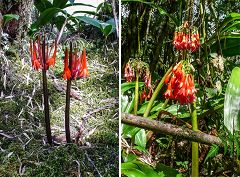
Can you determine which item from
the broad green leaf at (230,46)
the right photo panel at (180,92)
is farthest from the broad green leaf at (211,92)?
the broad green leaf at (230,46)

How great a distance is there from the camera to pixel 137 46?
1441 mm

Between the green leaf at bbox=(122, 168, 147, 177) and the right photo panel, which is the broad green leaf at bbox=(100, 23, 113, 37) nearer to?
the right photo panel

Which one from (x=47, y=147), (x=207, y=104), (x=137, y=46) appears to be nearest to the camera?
(x=47, y=147)

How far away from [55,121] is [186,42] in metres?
0.37

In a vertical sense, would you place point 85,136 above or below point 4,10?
below

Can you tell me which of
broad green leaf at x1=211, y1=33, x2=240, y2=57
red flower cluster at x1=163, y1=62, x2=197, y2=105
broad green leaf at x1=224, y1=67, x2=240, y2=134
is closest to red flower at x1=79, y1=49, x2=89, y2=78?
red flower cluster at x1=163, y1=62, x2=197, y2=105

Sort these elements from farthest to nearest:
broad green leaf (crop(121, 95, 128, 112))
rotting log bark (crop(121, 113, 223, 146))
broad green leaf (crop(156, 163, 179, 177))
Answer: broad green leaf (crop(121, 95, 128, 112))
broad green leaf (crop(156, 163, 179, 177))
rotting log bark (crop(121, 113, 223, 146))

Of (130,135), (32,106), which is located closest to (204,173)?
(130,135)

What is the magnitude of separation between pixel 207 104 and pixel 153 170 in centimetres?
31

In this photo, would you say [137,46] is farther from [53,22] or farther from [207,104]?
[53,22]

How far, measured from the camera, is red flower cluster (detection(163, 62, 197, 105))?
1116mm

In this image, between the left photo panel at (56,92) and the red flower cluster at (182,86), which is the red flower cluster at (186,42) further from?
the left photo panel at (56,92)

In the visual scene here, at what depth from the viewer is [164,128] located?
1.04 m

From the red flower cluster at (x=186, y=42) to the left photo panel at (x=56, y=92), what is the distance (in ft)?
0.60
